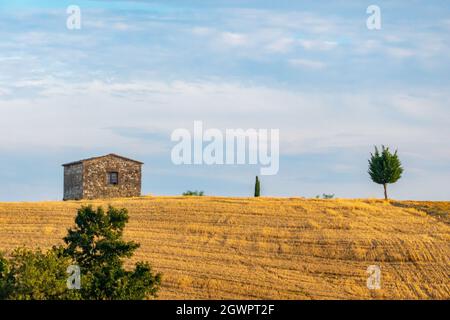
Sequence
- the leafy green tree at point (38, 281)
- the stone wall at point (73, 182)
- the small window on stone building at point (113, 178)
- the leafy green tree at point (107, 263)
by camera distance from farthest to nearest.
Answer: the small window on stone building at point (113, 178) → the stone wall at point (73, 182) → the leafy green tree at point (107, 263) → the leafy green tree at point (38, 281)

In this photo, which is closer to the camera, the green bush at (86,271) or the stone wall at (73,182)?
the green bush at (86,271)

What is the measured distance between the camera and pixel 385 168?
94562mm

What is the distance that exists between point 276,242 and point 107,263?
2232cm

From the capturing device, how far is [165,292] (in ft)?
164

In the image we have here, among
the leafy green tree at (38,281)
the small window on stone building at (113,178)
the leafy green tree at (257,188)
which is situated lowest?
the leafy green tree at (38,281)

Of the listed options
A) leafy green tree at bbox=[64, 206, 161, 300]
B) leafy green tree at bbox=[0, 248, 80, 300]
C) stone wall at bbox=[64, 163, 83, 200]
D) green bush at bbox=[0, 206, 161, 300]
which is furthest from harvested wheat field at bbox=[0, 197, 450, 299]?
leafy green tree at bbox=[0, 248, 80, 300]

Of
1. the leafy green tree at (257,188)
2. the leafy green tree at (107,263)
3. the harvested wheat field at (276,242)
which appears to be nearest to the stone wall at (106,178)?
the harvested wheat field at (276,242)

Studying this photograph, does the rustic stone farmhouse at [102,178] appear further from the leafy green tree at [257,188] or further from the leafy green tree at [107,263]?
the leafy green tree at [107,263]

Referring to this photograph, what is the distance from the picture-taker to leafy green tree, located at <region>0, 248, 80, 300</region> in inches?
1578

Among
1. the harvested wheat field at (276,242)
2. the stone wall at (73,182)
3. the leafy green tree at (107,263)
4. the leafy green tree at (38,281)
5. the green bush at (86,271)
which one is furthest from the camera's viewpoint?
the stone wall at (73,182)

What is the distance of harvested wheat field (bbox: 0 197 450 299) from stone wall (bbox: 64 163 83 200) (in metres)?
5.32

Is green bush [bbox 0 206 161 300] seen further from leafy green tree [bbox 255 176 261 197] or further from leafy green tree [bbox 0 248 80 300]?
leafy green tree [bbox 255 176 261 197]

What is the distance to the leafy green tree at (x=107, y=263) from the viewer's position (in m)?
41.7
